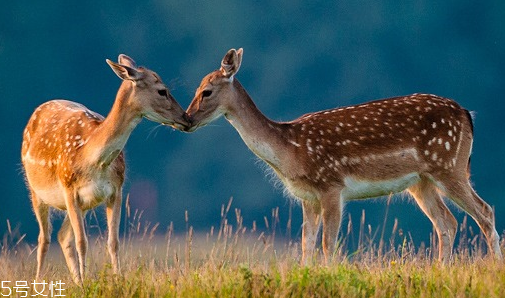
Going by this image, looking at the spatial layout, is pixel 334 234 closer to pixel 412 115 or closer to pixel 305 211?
pixel 305 211

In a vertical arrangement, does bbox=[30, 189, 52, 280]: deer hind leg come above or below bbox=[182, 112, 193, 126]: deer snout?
below

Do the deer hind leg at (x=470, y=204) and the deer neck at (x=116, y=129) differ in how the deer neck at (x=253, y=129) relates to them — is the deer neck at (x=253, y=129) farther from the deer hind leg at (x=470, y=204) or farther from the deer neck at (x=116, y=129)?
the deer hind leg at (x=470, y=204)

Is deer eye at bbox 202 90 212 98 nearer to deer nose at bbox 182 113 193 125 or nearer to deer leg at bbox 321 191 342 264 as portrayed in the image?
deer nose at bbox 182 113 193 125

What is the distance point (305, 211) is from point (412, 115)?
1.91m

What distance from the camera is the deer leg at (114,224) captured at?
9.38m

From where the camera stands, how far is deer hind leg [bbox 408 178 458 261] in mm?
11109

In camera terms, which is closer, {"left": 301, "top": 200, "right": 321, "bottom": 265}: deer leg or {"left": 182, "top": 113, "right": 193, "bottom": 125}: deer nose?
{"left": 182, "top": 113, "right": 193, "bottom": 125}: deer nose

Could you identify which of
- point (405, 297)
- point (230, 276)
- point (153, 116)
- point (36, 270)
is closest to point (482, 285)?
point (405, 297)

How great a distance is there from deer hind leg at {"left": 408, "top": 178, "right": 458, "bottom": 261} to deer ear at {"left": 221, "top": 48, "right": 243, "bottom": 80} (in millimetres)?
3032

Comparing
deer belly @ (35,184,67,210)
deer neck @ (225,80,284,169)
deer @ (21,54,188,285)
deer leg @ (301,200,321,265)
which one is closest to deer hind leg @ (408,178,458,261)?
deer leg @ (301,200,321,265)

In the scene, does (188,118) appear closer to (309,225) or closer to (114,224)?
(114,224)

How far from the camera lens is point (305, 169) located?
33.1 feet

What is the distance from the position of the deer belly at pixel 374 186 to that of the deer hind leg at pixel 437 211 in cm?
58

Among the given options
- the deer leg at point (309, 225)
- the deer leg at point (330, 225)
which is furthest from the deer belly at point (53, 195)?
the deer leg at point (330, 225)
